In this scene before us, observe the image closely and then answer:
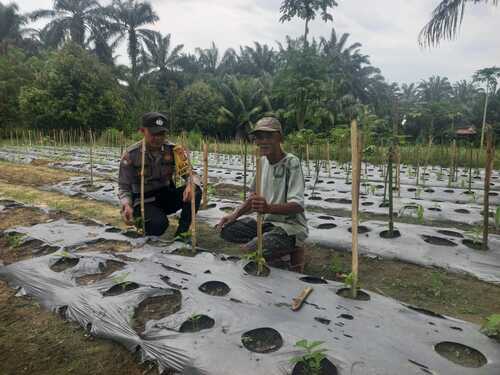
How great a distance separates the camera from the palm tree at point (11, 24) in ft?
77.0

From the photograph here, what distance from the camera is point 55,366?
1621mm

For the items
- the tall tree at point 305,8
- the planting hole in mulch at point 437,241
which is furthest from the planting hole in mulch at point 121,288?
the tall tree at point 305,8

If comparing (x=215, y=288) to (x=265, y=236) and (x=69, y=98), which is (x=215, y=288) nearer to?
(x=265, y=236)

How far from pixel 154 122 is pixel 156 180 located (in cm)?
63

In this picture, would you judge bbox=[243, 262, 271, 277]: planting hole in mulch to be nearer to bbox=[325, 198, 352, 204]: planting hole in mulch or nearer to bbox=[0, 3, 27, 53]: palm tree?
bbox=[325, 198, 352, 204]: planting hole in mulch

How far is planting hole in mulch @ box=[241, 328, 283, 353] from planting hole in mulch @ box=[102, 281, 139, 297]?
2.86ft

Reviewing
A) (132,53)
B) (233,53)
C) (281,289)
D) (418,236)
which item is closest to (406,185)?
(418,236)

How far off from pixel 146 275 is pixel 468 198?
4.63 metres

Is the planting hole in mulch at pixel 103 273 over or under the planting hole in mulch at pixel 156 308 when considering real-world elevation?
over

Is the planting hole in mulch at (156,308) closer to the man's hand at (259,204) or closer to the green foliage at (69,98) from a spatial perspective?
the man's hand at (259,204)

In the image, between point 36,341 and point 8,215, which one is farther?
point 8,215

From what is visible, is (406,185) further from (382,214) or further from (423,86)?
(423,86)

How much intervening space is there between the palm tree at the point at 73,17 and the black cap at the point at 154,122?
2361 cm

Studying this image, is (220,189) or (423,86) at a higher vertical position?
(423,86)
